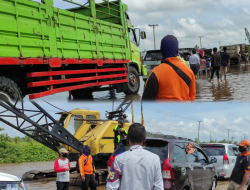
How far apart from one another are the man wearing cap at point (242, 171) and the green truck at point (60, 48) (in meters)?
4.89

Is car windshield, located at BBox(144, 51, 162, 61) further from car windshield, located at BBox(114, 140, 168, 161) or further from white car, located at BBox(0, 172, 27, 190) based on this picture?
white car, located at BBox(0, 172, 27, 190)

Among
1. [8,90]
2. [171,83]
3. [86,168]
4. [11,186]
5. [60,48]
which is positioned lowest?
[86,168]

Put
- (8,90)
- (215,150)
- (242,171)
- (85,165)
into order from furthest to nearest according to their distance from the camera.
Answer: (215,150) < (8,90) < (85,165) < (242,171)

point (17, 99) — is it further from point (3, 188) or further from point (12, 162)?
point (12, 162)

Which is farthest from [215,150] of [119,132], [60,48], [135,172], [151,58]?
[135,172]

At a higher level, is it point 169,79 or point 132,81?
point 169,79

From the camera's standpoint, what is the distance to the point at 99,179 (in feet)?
31.2

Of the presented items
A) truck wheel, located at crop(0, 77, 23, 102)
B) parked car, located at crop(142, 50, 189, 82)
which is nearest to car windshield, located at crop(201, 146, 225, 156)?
truck wheel, located at crop(0, 77, 23, 102)

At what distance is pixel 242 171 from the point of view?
5848mm

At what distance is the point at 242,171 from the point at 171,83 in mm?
3154

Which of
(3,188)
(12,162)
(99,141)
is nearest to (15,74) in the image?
(99,141)

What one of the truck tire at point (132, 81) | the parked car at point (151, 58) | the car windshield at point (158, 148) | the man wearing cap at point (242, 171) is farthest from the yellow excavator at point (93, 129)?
the parked car at point (151, 58)

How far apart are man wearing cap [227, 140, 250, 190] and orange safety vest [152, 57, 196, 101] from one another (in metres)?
2.77

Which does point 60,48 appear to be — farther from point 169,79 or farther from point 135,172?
point 135,172
